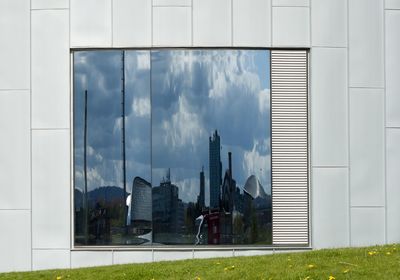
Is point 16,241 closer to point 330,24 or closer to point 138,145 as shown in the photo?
point 138,145

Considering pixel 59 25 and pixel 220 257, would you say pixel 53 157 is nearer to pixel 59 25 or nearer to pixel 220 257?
pixel 59 25

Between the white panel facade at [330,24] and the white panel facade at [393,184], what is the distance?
1.80m

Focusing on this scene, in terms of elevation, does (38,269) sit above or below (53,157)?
below

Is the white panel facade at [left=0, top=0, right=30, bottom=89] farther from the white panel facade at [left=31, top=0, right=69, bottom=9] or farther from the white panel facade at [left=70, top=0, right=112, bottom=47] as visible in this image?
the white panel facade at [left=70, top=0, right=112, bottom=47]

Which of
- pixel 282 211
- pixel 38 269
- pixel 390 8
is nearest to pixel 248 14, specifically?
pixel 390 8

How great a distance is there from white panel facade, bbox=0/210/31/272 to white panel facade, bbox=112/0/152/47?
3.44 meters

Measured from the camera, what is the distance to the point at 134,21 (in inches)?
574

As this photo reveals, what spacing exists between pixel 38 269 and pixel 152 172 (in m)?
2.54

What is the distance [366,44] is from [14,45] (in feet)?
19.9

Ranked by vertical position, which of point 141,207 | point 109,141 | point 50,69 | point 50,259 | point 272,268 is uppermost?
point 50,69

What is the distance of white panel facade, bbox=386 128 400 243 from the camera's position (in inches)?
579

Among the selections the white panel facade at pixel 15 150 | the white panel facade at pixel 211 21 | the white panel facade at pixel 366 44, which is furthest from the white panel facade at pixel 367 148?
the white panel facade at pixel 15 150

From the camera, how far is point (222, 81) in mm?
14688

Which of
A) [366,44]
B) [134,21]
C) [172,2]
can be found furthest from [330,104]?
[134,21]
